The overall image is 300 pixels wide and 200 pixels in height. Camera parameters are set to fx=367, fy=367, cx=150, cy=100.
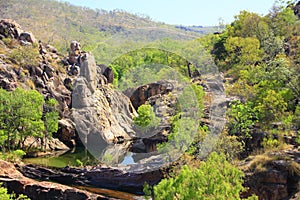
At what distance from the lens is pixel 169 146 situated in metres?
20.9

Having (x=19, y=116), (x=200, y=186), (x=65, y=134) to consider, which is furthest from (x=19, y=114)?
(x=200, y=186)

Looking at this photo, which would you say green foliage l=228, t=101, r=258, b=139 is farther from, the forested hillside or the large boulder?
the large boulder

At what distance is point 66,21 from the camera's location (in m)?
98.4

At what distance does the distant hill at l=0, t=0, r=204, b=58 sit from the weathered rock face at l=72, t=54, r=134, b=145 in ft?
89.0

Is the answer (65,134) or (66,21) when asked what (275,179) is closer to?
(65,134)

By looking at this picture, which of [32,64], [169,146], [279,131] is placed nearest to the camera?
Result: [279,131]

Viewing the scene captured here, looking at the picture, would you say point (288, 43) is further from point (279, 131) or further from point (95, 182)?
point (95, 182)

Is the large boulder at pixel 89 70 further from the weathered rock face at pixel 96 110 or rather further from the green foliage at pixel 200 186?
the green foliage at pixel 200 186

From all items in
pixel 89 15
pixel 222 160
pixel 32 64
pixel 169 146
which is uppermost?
pixel 89 15

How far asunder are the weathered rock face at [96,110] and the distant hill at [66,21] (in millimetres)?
27131

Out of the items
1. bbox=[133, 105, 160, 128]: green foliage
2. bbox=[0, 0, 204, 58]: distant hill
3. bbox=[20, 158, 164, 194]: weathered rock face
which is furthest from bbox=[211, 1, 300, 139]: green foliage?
bbox=[0, 0, 204, 58]: distant hill

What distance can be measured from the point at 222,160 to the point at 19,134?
61.8ft

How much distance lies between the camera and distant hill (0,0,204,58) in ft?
265

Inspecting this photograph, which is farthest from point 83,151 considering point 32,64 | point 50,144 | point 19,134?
point 32,64
